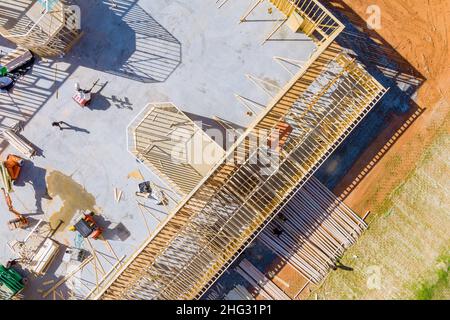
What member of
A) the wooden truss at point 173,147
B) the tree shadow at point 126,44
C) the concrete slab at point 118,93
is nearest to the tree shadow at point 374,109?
the concrete slab at point 118,93

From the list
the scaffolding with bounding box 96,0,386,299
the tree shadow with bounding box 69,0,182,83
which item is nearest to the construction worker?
the tree shadow with bounding box 69,0,182,83

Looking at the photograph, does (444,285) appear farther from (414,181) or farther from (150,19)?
(150,19)

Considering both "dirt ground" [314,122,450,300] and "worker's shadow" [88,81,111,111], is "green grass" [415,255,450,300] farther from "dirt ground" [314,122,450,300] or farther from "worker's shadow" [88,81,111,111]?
"worker's shadow" [88,81,111,111]

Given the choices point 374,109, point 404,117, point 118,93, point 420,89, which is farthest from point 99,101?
point 420,89

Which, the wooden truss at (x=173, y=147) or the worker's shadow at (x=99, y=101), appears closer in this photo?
the wooden truss at (x=173, y=147)

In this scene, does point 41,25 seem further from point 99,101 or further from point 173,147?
point 173,147

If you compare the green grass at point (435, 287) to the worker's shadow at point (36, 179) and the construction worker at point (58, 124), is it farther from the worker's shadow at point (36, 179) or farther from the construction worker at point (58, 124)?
the construction worker at point (58, 124)
